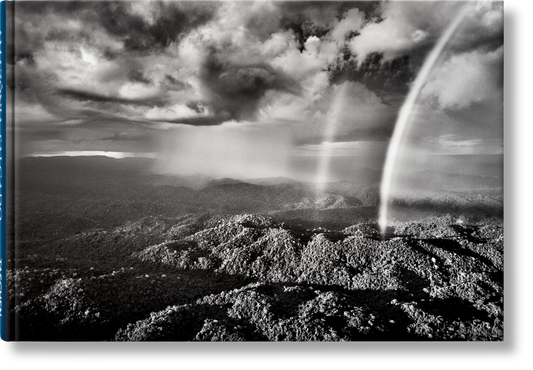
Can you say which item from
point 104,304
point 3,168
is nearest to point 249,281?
point 104,304

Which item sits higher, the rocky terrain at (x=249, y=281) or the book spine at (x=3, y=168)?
the book spine at (x=3, y=168)

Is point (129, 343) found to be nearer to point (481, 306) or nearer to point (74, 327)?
point (74, 327)

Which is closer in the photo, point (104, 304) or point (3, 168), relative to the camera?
point (3, 168)

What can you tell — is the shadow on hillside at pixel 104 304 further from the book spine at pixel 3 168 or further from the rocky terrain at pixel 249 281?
the book spine at pixel 3 168

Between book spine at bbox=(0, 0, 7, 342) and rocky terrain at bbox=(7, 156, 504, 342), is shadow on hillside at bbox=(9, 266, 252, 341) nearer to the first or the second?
rocky terrain at bbox=(7, 156, 504, 342)

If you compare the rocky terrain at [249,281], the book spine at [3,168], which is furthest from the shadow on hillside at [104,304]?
the book spine at [3,168]

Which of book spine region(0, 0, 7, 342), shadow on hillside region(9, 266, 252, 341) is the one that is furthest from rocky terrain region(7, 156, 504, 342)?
book spine region(0, 0, 7, 342)

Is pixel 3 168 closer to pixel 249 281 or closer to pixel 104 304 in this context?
pixel 104 304

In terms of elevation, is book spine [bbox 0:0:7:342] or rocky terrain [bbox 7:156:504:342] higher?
book spine [bbox 0:0:7:342]

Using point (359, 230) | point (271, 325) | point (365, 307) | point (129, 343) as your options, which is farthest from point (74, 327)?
point (359, 230)
